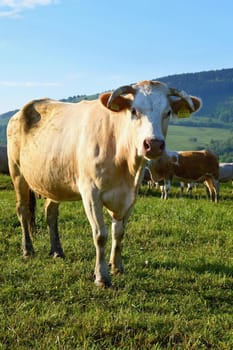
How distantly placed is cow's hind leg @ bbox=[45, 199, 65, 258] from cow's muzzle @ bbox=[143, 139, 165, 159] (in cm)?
315

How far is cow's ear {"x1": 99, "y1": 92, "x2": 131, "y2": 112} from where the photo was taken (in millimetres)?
6254

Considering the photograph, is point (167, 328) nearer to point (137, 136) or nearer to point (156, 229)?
point (137, 136)

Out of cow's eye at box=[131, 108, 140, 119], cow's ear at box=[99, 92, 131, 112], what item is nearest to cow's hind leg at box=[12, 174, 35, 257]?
cow's ear at box=[99, 92, 131, 112]

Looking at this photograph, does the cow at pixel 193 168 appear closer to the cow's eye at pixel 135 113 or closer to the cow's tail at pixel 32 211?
the cow's tail at pixel 32 211

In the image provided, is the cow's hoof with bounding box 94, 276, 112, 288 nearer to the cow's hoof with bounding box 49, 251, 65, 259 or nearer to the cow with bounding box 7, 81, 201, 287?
the cow with bounding box 7, 81, 201, 287

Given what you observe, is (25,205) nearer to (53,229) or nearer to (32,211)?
(32,211)

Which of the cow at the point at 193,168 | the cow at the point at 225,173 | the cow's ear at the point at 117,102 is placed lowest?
the cow at the point at 225,173

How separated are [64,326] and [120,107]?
2.88 metres

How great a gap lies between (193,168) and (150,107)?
1613 centimetres

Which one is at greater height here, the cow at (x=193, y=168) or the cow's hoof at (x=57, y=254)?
the cow's hoof at (x=57, y=254)

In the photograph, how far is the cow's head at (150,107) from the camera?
563 centimetres

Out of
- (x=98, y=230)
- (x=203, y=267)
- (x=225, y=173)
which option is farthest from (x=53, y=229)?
(x=225, y=173)

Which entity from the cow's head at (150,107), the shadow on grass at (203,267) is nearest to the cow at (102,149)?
the cow's head at (150,107)

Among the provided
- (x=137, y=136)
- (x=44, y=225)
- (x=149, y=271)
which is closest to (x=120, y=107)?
(x=137, y=136)
